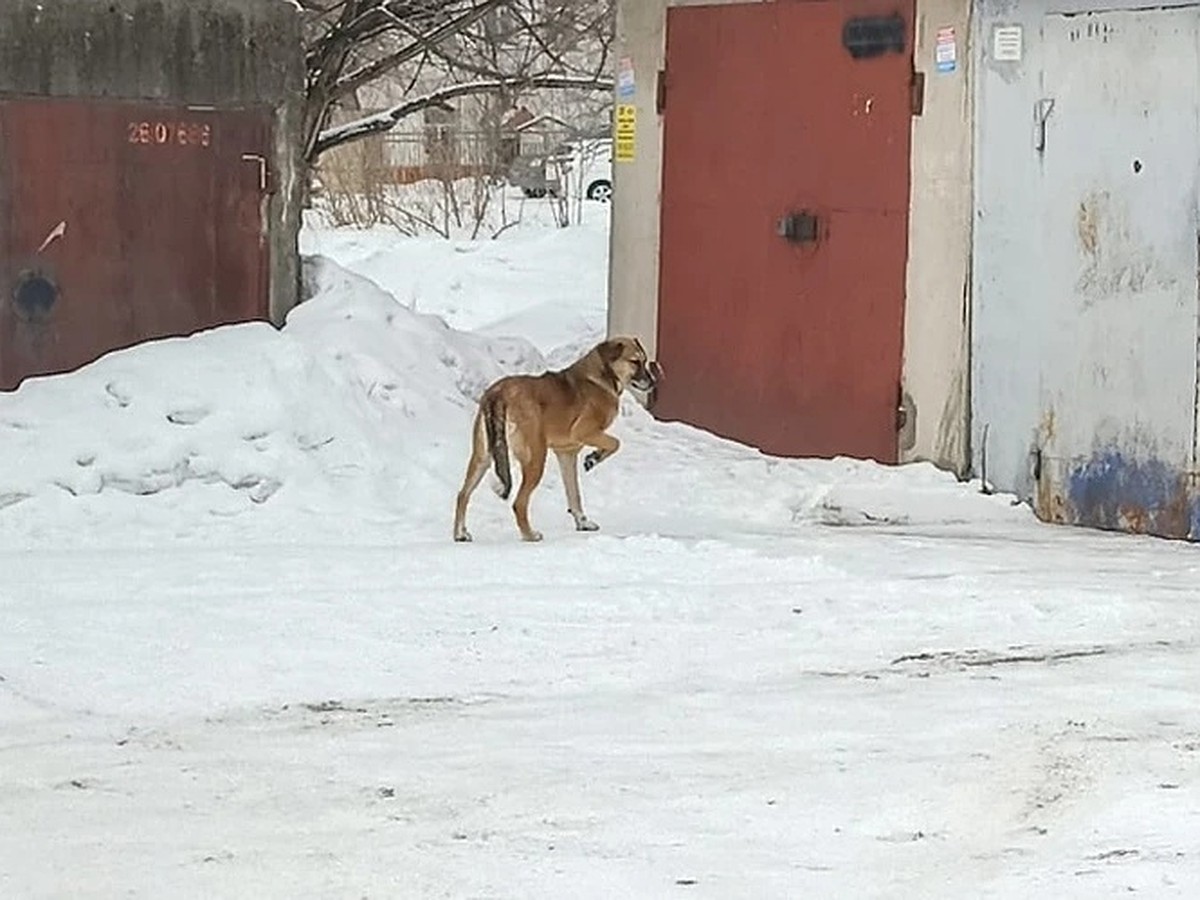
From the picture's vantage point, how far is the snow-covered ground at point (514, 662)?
599 centimetres

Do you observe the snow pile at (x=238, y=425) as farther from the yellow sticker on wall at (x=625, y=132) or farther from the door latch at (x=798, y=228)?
the yellow sticker on wall at (x=625, y=132)

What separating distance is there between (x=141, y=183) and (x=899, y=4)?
4044mm

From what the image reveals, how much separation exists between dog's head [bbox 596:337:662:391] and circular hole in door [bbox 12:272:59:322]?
2848 mm

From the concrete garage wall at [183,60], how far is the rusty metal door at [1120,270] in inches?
157

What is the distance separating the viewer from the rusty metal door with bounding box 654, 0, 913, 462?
12.6 m

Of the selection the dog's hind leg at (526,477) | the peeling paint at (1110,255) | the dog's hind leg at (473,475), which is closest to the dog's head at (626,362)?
the dog's hind leg at (526,477)

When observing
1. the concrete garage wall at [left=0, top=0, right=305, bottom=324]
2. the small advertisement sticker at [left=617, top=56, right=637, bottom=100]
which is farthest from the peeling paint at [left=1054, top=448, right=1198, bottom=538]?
the concrete garage wall at [left=0, top=0, right=305, bottom=324]

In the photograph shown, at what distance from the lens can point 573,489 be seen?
1102 cm

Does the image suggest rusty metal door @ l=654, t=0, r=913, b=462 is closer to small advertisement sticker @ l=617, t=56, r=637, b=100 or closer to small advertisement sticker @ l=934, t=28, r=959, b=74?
small advertisement sticker @ l=934, t=28, r=959, b=74

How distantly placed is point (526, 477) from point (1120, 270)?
3054 mm

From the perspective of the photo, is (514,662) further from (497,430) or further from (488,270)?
(488,270)

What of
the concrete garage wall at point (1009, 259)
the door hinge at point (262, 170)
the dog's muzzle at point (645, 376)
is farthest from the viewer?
the door hinge at point (262, 170)

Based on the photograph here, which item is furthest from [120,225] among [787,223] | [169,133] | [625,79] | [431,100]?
[431,100]

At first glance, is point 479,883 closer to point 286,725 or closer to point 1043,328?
point 286,725
